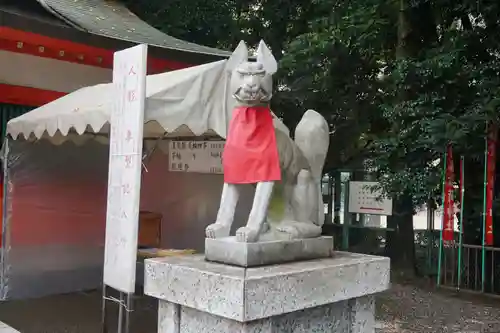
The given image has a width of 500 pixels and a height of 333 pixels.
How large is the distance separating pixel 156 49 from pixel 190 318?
5.49 metres

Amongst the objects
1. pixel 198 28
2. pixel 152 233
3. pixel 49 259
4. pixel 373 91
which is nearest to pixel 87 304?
pixel 49 259

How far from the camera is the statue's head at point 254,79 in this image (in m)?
3.34

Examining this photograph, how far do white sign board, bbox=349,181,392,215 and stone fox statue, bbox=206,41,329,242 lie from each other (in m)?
6.15

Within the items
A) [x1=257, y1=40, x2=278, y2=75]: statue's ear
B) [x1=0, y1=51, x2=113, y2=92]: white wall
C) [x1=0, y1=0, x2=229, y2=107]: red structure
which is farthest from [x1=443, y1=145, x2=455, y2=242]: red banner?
[x1=0, y1=51, x2=113, y2=92]: white wall

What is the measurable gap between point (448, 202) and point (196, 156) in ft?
12.1

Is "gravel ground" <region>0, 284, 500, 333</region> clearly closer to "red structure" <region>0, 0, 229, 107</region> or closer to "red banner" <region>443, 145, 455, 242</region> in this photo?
"red banner" <region>443, 145, 455, 242</region>

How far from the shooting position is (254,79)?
11.0 feet

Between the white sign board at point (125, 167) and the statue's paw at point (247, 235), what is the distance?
42.8 inches

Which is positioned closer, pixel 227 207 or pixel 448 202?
pixel 227 207

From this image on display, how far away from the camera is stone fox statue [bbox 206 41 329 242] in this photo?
133 inches

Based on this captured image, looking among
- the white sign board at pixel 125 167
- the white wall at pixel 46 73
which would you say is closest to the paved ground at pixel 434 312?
the white sign board at pixel 125 167

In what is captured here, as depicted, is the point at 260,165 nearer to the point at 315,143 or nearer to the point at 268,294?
the point at 315,143

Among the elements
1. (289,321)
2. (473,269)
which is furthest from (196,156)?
(473,269)

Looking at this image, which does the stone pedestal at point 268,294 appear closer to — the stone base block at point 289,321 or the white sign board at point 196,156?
the stone base block at point 289,321
